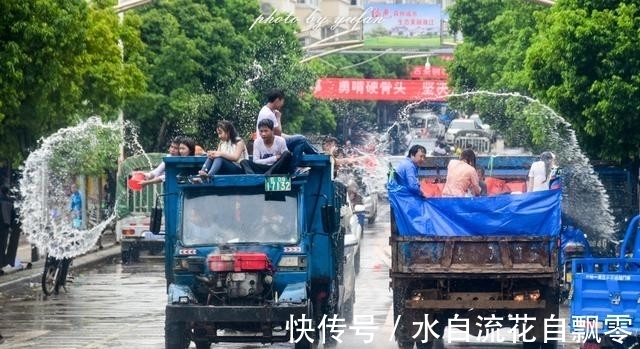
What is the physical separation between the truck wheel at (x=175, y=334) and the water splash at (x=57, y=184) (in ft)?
41.3

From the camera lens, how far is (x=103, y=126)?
1534 inches

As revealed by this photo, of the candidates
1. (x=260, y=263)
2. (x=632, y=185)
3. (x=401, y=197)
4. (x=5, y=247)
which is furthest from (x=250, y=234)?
(x=5, y=247)

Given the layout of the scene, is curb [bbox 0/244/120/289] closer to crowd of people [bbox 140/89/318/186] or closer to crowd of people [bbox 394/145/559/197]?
crowd of people [bbox 140/89/318/186]

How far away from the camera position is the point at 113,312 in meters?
24.4

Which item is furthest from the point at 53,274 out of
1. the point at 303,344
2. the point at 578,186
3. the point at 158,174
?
the point at 303,344

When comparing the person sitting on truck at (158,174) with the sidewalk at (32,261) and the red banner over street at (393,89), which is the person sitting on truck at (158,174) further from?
the red banner over street at (393,89)

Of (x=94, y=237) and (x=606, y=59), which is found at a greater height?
(x=606, y=59)

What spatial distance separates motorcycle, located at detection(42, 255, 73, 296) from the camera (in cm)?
2811

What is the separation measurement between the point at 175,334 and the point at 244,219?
147 cm

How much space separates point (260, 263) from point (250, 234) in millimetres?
603

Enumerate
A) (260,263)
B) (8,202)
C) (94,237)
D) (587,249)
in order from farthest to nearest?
(94,237)
(8,202)
(587,249)
(260,263)

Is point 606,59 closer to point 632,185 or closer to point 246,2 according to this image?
point 632,185

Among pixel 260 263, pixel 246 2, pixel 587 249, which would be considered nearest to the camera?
pixel 260 263

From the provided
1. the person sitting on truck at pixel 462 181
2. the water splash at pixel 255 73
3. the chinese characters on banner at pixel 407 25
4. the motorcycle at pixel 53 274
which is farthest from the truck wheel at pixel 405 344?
the chinese characters on banner at pixel 407 25
